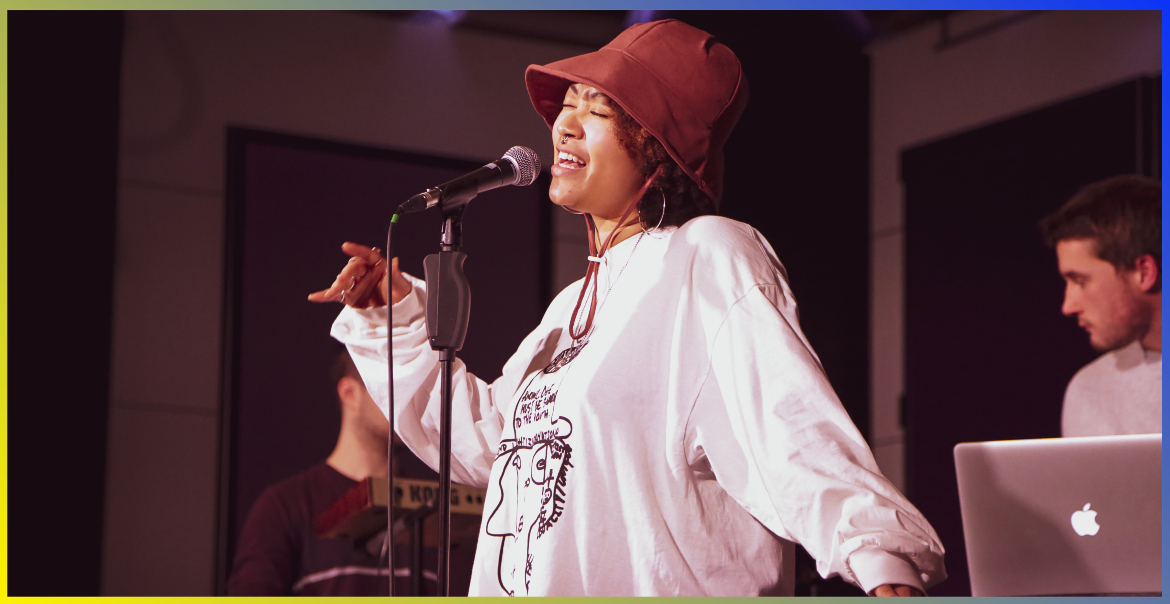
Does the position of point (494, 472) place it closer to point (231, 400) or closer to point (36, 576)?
point (36, 576)

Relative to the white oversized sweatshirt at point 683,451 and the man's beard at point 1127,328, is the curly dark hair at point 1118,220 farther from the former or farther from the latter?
the white oversized sweatshirt at point 683,451

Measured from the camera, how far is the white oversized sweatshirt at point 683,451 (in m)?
1.34

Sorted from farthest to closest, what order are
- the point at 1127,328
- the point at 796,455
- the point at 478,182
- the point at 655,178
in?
the point at 1127,328
the point at 655,178
the point at 478,182
the point at 796,455

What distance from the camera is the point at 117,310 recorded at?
3684mm

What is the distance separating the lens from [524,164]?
65.4 inches

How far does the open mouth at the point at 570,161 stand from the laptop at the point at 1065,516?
0.65m

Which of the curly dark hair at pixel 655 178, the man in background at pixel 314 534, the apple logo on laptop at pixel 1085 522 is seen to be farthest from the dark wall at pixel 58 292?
the apple logo on laptop at pixel 1085 522

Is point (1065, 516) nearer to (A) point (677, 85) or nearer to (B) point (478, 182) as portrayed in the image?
(A) point (677, 85)

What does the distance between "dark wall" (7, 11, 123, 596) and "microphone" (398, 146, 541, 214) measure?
176cm

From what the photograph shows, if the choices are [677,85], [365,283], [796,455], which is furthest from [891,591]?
[365,283]

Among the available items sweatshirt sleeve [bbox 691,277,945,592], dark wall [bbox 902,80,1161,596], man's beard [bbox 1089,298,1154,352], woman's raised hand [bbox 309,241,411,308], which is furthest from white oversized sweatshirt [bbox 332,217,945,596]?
dark wall [bbox 902,80,1161,596]

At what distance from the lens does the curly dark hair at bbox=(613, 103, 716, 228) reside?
5.58 ft

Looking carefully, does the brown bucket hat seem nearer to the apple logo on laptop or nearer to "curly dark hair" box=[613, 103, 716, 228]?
"curly dark hair" box=[613, 103, 716, 228]

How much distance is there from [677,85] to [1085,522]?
2.54ft
